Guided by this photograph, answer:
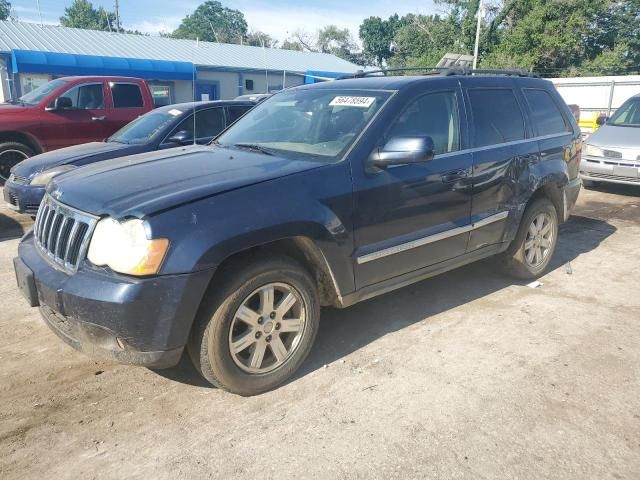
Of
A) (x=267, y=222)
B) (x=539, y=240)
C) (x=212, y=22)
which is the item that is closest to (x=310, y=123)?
(x=267, y=222)

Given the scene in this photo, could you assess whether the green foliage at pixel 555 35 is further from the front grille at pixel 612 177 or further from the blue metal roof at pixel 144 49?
the front grille at pixel 612 177

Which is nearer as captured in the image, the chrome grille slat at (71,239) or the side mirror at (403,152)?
the chrome grille slat at (71,239)

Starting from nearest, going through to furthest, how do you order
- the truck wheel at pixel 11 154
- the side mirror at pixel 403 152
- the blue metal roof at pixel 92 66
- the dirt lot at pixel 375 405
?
the dirt lot at pixel 375 405 < the side mirror at pixel 403 152 < the truck wheel at pixel 11 154 < the blue metal roof at pixel 92 66

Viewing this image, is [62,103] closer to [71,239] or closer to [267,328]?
[71,239]

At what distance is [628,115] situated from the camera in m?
10.2

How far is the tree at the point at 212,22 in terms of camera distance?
3720 inches

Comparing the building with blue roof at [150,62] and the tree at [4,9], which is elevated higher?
the tree at [4,9]

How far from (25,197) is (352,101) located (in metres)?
4.70

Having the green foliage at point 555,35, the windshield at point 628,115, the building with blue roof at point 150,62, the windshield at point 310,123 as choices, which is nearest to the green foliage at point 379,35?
the green foliage at point 555,35

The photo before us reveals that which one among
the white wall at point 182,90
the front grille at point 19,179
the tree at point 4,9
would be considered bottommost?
the front grille at point 19,179

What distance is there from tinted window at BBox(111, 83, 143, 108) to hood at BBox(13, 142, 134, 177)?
314 centimetres

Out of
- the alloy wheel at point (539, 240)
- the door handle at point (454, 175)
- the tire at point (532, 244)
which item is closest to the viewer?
the door handle at point (454, 175)

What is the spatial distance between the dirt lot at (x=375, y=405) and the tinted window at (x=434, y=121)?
140 cm

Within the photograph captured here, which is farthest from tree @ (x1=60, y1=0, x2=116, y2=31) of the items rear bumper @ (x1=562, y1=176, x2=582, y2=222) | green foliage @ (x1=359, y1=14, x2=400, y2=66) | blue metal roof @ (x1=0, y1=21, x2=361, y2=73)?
rear bumper @ (x1=562, y1=176, x2=582, y2=222)
